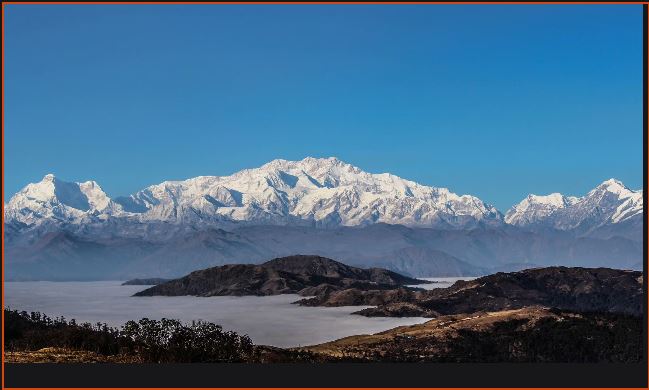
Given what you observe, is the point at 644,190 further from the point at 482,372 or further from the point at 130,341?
the point at 130,341

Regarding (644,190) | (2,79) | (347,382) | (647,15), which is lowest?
(347,382)

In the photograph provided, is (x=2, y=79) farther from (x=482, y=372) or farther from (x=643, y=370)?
(x=643, y=370)

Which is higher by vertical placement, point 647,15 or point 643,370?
point 647,15

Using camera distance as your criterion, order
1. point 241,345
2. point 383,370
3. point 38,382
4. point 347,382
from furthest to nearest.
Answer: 1. point 241,345
2. point 383,370
3. point 347,382
4. point 38,382

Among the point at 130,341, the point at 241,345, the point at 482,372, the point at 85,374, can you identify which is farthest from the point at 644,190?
the point at 241,345

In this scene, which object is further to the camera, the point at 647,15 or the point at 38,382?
the point at 647,15

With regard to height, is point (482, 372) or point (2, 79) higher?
point (2, 79)

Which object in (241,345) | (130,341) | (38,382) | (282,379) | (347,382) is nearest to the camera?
(38,382)

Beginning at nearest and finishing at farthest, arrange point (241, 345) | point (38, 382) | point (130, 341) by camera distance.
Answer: point (38, 382) → point (130, 341) → point (241, 345)

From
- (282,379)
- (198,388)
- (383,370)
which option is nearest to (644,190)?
(383,370)
